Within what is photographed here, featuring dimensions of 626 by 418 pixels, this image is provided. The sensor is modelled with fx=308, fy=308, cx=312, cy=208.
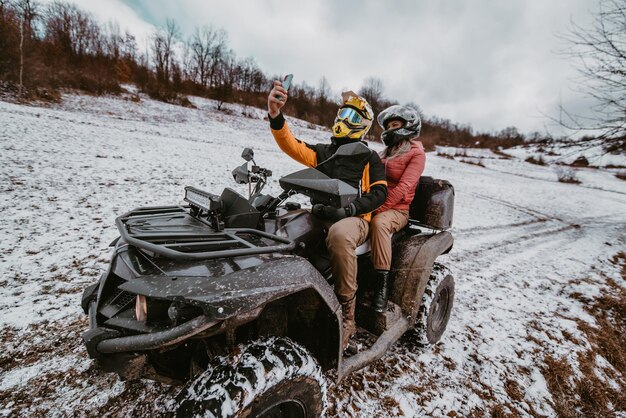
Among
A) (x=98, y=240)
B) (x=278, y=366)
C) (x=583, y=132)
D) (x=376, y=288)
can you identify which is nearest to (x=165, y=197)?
(x=98, y=240)

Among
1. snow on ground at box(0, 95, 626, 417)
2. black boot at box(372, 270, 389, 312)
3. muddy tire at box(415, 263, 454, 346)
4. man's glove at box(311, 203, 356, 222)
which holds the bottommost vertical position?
snow on ground at box(0, 95, 626, 417)

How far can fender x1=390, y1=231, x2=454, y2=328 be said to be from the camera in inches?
106

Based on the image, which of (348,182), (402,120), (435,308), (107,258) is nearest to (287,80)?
(348,182)

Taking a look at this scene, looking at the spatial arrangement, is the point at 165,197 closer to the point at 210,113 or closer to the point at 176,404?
the point at 176,404

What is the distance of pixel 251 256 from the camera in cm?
162

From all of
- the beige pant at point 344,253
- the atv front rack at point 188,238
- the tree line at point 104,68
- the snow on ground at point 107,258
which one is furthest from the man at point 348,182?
the tree line at point 104,68

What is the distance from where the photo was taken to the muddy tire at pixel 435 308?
290cm

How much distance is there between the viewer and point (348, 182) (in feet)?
8.09

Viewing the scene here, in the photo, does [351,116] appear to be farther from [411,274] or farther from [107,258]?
[107,258]

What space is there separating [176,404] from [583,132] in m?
12.4

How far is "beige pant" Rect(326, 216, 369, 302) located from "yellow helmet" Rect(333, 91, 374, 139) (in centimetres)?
84

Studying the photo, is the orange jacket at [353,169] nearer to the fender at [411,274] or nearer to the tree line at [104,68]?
the fender at [411,274]

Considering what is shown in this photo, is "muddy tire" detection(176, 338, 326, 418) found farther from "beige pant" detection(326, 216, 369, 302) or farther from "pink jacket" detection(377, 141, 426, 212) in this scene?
"pink jacket" detection(377, 141, 426, 212)

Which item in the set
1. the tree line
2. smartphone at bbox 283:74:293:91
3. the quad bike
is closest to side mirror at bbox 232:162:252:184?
the quad bike
